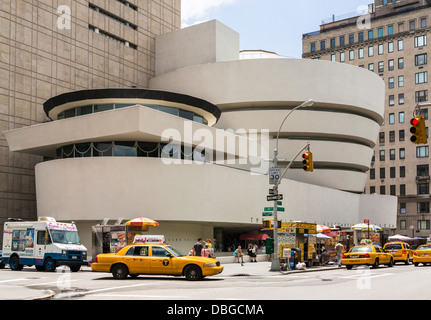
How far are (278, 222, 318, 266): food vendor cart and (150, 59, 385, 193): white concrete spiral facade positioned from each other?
91.3 feet

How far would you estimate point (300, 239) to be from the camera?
36.6 meters

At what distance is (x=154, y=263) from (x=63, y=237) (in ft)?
30.7

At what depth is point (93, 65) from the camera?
2469 inches

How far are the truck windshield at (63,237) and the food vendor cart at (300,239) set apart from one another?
12518mm

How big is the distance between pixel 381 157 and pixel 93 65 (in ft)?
207

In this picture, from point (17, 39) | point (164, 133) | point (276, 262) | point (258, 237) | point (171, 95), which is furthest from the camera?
point (258, 237)

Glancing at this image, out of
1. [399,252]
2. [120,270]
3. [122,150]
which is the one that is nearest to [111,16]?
[122,150]

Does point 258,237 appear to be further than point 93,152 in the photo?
Yes

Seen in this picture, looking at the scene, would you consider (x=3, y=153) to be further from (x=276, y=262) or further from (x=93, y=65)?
(x=276, y=262)

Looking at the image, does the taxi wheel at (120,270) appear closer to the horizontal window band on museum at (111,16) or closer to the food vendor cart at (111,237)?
the food vendor cart at (111,237)

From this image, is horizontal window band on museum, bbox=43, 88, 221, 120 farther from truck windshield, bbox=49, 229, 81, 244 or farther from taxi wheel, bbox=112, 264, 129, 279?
taxi wheel, bbox=112, 264, 129, 279

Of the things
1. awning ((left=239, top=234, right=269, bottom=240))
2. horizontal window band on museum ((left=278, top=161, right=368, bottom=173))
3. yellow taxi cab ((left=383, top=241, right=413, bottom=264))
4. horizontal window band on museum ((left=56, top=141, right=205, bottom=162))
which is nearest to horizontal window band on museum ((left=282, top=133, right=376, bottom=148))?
horizontal window band on museum ((left=278, top=161, right=368, bottom=173))

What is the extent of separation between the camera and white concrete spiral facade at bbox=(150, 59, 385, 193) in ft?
209
